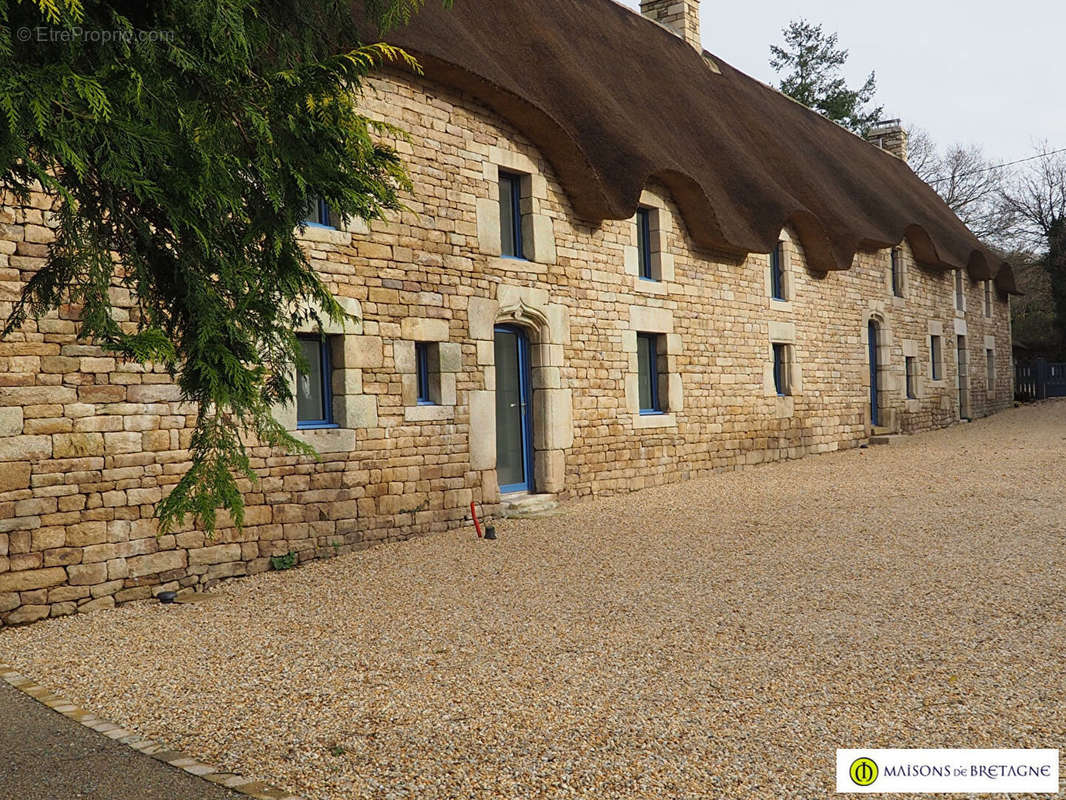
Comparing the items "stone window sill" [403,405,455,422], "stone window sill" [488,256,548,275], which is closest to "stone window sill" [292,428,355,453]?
"stone window sill" [403,405,455,422]

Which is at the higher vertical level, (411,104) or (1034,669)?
(411,104)

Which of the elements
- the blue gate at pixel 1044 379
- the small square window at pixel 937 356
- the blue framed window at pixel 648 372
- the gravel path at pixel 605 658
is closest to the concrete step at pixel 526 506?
the gravel path at pixel 605 658

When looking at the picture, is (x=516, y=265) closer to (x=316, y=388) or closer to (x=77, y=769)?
(x=316, y=388)

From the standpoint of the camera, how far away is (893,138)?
24.6 meters

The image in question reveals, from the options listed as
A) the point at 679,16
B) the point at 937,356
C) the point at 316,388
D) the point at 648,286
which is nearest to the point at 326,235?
the point at 316,388

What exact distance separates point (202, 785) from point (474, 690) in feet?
4.49

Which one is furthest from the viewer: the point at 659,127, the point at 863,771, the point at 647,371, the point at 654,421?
the point at 659,127

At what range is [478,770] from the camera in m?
3.44

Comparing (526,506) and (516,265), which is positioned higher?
(516,265)

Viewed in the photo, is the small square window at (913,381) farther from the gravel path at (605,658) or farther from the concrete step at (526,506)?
the concrete step at (526,506)

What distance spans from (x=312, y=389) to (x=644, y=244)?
5.55 metres

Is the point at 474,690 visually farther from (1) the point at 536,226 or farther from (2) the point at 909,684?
(1) the point at 536,226

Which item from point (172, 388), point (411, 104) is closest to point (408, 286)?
point (411, 104)

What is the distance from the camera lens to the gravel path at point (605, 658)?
11.6 ft
